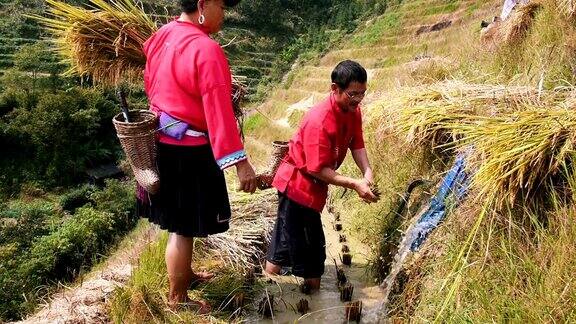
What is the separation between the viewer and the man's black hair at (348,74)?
2414 millimetres

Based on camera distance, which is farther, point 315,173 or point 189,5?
point 315,173

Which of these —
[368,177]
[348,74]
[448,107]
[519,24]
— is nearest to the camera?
[348,74]

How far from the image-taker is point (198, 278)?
108 inches

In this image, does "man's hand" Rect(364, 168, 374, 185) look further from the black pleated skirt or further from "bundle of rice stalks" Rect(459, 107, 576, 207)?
the black pleated skirt

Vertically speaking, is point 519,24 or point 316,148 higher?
point 519,24

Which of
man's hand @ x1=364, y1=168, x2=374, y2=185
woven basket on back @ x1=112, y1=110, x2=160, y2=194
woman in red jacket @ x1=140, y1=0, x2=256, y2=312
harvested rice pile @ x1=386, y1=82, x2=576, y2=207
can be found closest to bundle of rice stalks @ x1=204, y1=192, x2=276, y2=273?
woman in red jacket @ x1=140, y1=0, x2=256, y2=312

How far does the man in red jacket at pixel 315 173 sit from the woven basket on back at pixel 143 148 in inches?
30.3

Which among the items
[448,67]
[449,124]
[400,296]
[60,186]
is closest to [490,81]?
[449,124]

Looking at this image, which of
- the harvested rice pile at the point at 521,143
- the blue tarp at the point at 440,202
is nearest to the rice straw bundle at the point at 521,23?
the harvested rice pile at the point at 521,143

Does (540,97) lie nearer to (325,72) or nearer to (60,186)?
(325,72)

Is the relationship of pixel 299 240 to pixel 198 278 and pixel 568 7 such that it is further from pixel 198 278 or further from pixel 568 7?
pixel 568 7

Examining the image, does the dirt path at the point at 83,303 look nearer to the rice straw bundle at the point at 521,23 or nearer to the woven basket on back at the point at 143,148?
the woven basket on back at the point at 143,148

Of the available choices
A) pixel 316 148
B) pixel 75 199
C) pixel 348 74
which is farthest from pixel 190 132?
pixel 75 199

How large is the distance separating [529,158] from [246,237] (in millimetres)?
1908
